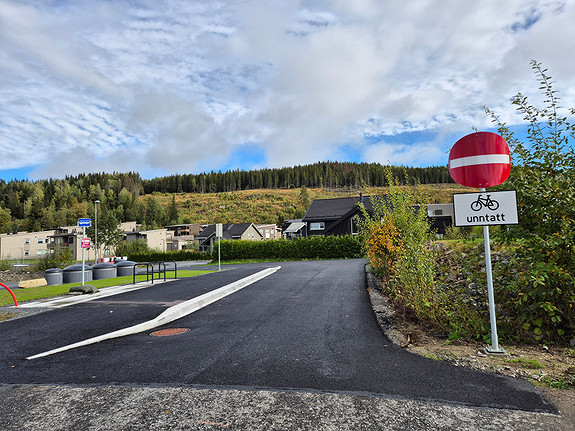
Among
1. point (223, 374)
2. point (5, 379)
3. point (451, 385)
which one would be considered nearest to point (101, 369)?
point (5, 379)

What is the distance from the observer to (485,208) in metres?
4.52

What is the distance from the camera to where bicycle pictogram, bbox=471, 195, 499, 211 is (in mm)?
4469

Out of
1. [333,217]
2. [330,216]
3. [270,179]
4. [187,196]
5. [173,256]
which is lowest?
[173,256]

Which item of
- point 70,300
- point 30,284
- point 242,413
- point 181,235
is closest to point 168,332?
point 242,413

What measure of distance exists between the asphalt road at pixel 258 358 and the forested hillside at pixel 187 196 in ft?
192

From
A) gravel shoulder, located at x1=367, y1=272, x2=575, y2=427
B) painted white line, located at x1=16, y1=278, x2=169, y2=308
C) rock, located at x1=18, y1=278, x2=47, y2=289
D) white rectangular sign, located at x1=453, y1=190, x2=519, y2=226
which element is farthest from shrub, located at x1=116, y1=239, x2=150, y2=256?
white rectangular sign, located at x1=453, y1=190, x2=519, y2=226

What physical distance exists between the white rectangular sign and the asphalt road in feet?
6.05

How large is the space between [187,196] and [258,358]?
519 feet

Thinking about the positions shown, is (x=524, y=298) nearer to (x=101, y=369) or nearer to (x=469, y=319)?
(x=469, y=319)

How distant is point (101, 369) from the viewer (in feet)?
14.3

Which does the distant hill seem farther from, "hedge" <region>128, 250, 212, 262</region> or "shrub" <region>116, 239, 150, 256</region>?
"hedge" <region>128, 250, 212, 262</region>

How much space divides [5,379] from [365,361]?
4318mm

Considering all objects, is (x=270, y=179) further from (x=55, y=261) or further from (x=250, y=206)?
(x=55, y=261)

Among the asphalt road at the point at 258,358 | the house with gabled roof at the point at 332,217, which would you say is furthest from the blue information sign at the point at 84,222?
the house with gabled roof at the point at 332,217
